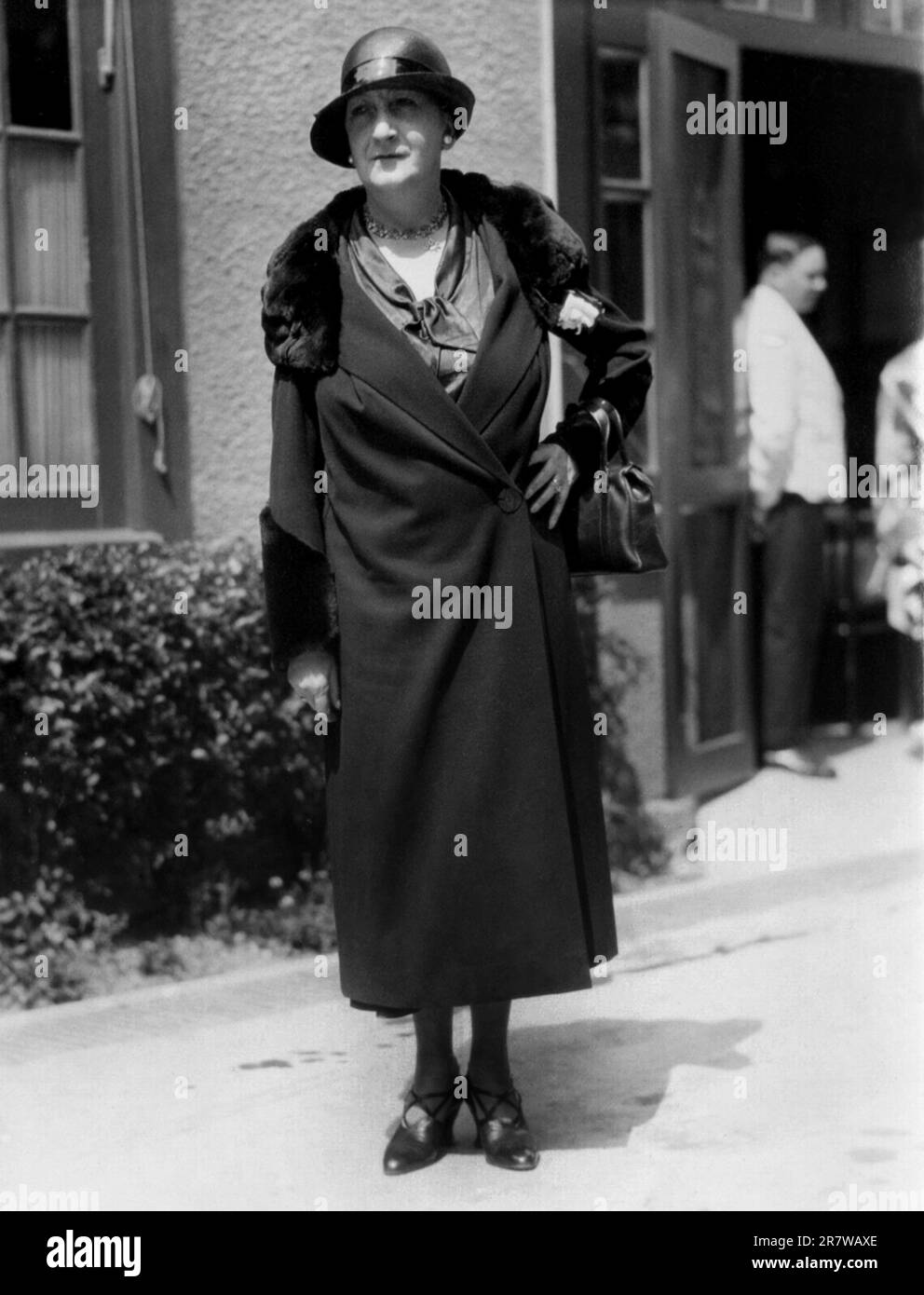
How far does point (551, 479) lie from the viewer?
3.78 m

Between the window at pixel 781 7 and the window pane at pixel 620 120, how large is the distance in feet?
1.82

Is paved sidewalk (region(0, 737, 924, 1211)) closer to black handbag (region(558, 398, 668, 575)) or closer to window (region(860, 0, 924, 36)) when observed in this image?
black handbag (region(558, 398, 668, 575))

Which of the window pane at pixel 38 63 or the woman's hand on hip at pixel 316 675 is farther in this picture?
the window pane at pixel 38 63

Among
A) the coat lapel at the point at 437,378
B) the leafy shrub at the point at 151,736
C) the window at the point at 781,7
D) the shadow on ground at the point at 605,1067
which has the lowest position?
the shadow on ground at the point at 605,1067

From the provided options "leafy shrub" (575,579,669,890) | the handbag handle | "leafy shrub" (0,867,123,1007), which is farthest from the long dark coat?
"leafy shrub" (575,579,669,890)

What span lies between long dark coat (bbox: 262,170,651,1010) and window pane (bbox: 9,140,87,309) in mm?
1895

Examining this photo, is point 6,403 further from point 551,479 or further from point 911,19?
point 911,19

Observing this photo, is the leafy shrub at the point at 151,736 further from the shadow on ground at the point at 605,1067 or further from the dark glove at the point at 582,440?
the dark glove at the point at 582,440

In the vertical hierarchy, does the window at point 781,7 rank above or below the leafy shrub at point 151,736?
above

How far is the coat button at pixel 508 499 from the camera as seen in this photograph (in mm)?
3736

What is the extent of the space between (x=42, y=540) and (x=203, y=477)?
60cm

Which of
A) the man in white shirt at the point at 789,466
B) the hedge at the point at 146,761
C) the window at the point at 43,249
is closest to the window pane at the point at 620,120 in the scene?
the man in white shirt at the point at 789,466

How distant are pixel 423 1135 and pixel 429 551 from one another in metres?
1.24

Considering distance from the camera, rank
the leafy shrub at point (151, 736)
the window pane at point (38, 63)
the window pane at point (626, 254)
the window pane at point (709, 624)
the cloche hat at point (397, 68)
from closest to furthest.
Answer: the cloche hat at point (397, 68) < the leafy shrub at point (151, 736) < the window pane at point (38, 63) < the window pane at point (626, 254) < the window pane at point (709, 624)
